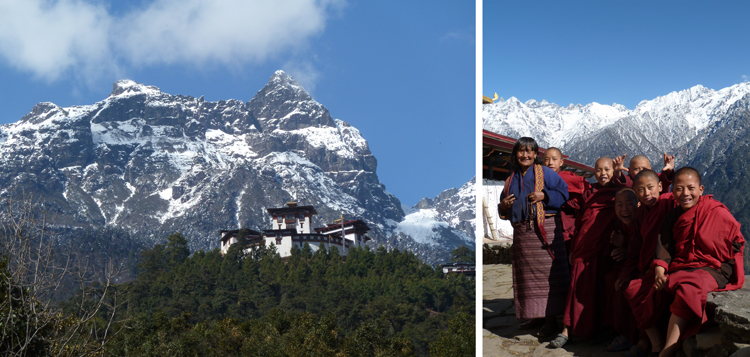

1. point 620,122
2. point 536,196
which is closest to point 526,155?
point 536,196

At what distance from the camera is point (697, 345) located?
89.2 inches

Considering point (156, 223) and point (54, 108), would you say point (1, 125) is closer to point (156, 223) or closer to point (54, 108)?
point (54, 108)

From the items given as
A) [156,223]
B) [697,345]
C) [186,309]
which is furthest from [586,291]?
[156,223]

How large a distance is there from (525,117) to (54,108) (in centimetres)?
8406

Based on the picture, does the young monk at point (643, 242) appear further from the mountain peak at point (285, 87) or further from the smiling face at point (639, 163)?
the mountain peak at point (285, 87)

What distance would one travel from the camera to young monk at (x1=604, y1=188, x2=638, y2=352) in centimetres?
265

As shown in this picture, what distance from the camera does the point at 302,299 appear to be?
125 ft

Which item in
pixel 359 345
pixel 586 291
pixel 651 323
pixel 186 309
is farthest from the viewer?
pixel 186 309

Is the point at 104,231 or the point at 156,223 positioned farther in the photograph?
the point at 156,223

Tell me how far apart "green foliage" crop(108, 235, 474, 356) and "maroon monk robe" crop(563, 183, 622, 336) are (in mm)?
23532

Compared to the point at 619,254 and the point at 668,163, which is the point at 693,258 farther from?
the point at 668,163

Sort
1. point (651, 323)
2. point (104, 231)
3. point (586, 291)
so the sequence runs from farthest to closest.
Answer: point (104, 231) < point (586, 291) < point (651, 323)

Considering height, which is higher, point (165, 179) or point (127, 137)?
point (127, 137)

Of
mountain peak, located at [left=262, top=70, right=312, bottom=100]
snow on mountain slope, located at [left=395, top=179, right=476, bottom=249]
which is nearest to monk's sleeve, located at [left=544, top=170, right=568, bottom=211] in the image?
snow on mountain slope, located at [left=395, top=179, right=476, bottom=249]
